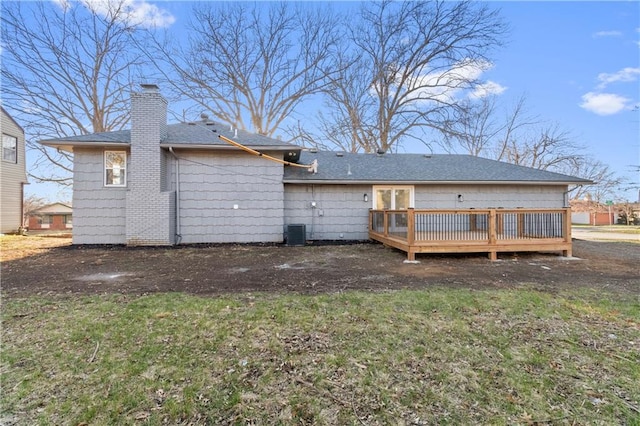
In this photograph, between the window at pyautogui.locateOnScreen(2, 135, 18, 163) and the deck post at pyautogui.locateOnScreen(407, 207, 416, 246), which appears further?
the window at pyautogui.locateOnScreen(2, 135, 18, 163)

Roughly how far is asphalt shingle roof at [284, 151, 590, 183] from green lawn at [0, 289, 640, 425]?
7292 millimetres

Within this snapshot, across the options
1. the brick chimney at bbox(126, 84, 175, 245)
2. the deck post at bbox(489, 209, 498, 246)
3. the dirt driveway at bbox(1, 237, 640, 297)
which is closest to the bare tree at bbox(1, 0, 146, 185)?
the brick chimney at bbox(126, 84, 175, 245)

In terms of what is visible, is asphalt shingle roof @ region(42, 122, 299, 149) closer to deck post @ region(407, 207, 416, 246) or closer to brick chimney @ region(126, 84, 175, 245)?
brick chimney @ region(126, 84, 175, 245)

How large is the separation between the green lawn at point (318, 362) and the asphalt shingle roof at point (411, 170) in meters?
7.29

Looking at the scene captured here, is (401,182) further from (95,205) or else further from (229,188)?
(95,205)

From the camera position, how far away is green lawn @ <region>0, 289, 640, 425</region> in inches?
83.8

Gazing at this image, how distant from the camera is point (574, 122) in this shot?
22.3 metres

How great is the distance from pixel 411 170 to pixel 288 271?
7.78m

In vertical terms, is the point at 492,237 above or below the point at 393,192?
below

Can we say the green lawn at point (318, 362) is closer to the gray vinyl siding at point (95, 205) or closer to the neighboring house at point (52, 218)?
the gray vinyl siding at point (95, 205)

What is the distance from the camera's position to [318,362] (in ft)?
8.72

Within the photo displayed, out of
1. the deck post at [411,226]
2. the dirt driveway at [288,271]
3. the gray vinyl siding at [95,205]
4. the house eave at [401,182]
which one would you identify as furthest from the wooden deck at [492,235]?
the gray vinyl siding at [95,205]

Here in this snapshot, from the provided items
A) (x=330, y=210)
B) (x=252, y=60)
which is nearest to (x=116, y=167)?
(x=330, y=210)

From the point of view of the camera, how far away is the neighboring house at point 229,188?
9.38 m
